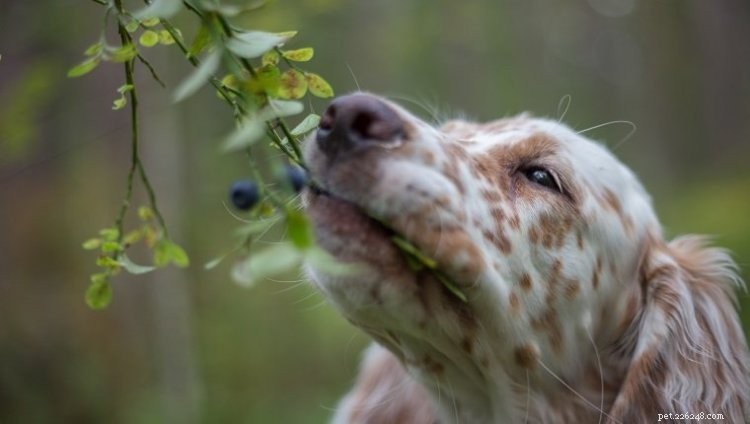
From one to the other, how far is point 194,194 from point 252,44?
11.2 metres

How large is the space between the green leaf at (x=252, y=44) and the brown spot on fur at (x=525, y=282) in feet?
4.54

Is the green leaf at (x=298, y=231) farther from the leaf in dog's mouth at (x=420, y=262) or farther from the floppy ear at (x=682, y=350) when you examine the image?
the floppy ear at (x=682, y=350)

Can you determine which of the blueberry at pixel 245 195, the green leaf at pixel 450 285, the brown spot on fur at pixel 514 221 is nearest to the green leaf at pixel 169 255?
the blueberry at pixel 245 195

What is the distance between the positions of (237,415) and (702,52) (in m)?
10.1

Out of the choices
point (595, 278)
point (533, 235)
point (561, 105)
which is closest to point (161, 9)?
point (533, 235)

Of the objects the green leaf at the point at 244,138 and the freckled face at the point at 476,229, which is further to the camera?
the freckled face at the point at 476,229

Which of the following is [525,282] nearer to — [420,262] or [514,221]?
[514,221]

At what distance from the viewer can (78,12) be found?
21.0 ft

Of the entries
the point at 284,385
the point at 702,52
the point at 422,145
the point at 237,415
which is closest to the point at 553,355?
the point at 422,145

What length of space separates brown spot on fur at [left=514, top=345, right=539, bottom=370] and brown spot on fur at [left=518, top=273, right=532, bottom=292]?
0.20 metres

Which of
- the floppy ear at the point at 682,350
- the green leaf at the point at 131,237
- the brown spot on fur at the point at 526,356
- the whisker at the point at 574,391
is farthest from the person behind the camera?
the floppy ear at the point at 682,350

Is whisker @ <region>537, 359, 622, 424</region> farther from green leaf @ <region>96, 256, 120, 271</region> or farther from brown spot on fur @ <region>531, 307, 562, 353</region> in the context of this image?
green leaf @ <region>96, 256, 120, 271</region>

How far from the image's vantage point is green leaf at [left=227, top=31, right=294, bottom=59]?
1.61m

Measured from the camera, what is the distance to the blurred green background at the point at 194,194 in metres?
7.24
